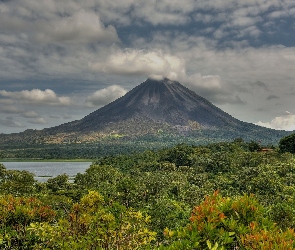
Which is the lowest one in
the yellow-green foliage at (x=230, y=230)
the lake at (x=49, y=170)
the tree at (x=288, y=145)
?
the lake at (x=49, y=170)

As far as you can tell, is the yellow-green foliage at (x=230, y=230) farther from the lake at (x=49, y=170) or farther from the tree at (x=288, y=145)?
the lake at (x=49, y=170)

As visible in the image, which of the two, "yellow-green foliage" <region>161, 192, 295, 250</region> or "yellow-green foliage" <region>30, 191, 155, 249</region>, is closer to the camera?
"yellow-green foliage" <region>161, 192, 295, 250</region>

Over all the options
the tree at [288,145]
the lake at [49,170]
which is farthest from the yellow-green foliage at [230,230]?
the lake at [49,170]

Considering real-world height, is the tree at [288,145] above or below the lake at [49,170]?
above

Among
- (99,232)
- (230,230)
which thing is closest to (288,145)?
(99,232)

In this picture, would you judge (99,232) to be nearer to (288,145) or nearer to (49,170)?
(288,145)

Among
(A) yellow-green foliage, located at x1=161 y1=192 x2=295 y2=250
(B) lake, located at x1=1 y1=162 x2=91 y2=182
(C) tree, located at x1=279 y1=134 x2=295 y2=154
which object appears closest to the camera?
(A) yellow-green foliage, located at x1=161 y1=192 x2=295 y2=250

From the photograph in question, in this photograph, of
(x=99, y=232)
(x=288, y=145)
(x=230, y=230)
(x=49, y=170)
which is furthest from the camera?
(x=49, y=170)

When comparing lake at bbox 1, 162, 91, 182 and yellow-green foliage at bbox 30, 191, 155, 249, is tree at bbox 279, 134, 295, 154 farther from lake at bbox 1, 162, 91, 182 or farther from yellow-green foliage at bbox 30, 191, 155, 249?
yellow-green foliage at bbox 30, 191, 155, 249

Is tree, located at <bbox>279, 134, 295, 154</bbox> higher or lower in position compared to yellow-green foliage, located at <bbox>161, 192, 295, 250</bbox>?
lower

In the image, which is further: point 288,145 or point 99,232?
point 288,145

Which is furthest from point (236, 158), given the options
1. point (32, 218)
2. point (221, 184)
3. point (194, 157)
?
point (32, 218)

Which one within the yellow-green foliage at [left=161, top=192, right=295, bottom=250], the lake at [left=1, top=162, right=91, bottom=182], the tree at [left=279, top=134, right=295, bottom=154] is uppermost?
the yellow-green foliage at [left=161, top=192, right=295, bottom=250]

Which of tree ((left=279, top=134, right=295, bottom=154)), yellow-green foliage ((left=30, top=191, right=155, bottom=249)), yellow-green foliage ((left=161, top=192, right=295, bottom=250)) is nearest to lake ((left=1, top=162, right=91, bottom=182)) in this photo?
tree ((left=279, top=134, right=295, bottom=154))
